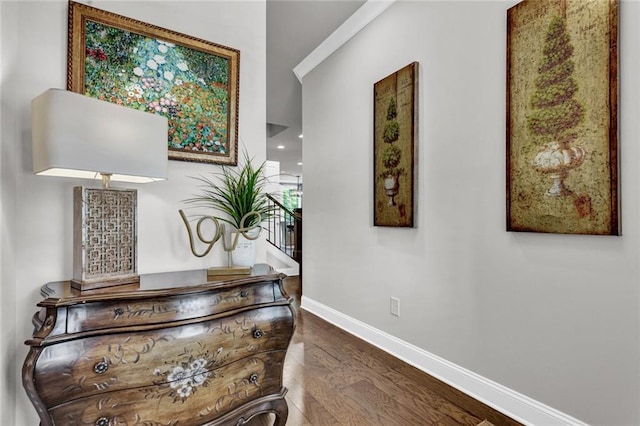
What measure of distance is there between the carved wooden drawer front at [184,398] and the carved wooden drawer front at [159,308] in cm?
19

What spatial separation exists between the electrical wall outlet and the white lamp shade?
1.91m

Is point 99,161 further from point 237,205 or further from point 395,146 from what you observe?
point 395,146

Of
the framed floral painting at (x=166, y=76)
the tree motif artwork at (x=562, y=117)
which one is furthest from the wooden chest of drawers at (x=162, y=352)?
the tree motif artwork at (x=562, y=117)

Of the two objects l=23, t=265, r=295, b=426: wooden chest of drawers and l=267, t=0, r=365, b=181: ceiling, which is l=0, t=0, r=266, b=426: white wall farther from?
l=267, t=0, r=365, b=181: ceiling

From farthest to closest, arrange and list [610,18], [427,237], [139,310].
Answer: [427,237]
[610,18]
[139,310]

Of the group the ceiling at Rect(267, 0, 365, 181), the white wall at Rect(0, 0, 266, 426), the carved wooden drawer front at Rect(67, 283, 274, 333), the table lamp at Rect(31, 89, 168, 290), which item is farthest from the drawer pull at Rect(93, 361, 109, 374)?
the ceiling at Rect(267, 0, 365, 181)

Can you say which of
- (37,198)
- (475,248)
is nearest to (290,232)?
(475,248)

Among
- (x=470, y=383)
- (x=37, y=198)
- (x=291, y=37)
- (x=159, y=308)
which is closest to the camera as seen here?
(x=159, y=308)

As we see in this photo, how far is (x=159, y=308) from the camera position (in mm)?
1176

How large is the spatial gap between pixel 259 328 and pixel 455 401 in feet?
4.29

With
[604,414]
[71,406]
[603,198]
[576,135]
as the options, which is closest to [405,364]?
[604,414]

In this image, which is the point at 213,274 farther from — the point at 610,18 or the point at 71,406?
the point at 610,18

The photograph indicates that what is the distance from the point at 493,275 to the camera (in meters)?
1.80

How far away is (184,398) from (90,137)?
1.04 metres
